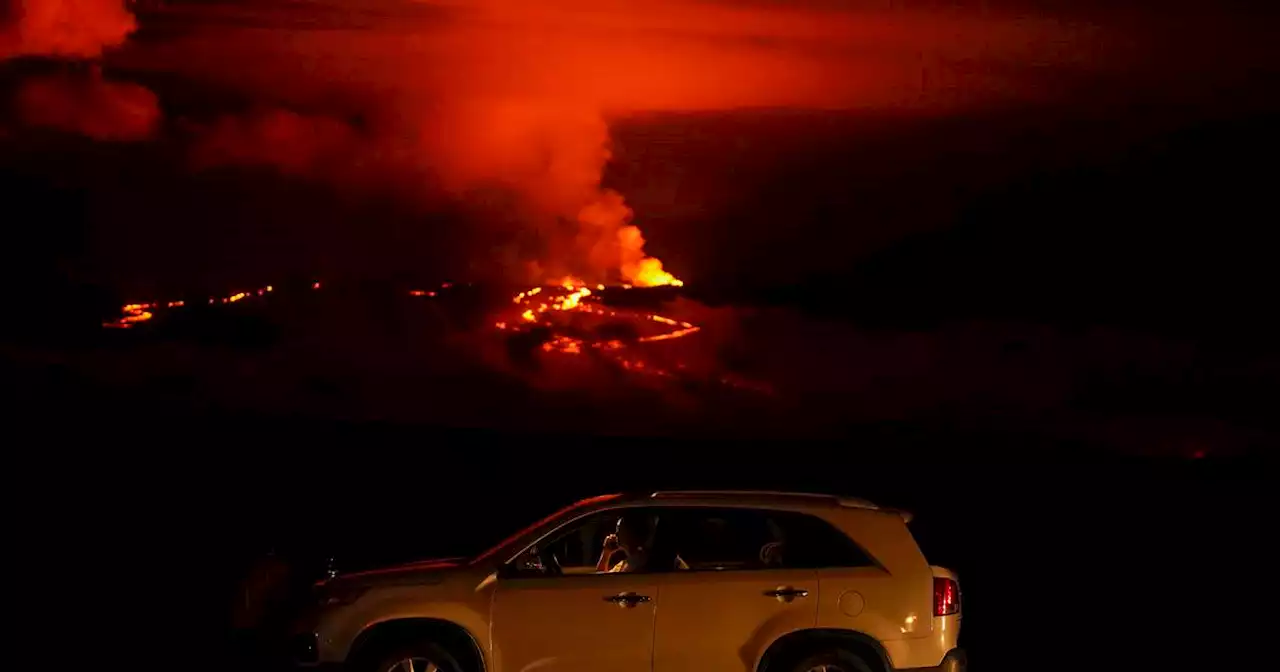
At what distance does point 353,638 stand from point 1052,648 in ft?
21.4

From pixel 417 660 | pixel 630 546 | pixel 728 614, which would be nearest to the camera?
pixel 728 614

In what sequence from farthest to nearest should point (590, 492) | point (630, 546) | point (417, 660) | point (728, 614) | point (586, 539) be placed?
point (590, 492), point (586, 539), point (630, 546), point (417, 660), point (728, 614)

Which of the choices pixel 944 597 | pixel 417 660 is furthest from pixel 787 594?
pixel 417 660

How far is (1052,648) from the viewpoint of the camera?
12820 millimetres

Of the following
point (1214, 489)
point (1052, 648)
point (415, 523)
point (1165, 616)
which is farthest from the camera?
point (1214, 489)

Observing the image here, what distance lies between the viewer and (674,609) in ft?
28.7

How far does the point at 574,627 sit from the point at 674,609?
1.88 ft

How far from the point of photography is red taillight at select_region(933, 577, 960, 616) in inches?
345

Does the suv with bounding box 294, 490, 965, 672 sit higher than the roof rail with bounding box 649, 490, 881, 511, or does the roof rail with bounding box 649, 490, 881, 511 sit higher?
the roof rail with bounding box 649, 490, 881, 511

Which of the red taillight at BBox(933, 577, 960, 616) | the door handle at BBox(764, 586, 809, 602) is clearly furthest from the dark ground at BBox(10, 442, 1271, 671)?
the door handle at BBox(764, 586, 809, 602)

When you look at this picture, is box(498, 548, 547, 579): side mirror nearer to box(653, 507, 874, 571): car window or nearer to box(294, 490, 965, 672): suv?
box(294, 490, 965, 672): suv

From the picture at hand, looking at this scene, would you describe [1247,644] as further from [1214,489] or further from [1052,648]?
[1214,489]

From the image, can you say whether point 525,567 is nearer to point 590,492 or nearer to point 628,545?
point 628,545

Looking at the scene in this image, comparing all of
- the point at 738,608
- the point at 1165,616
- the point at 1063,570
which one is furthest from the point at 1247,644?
the point at 738,608
